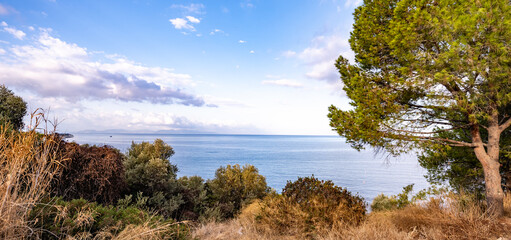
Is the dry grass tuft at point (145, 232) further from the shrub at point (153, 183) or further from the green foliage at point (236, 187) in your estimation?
the green foliage at point (236, 187)

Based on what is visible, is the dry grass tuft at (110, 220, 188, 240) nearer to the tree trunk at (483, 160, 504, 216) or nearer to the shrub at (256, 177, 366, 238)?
the shrub at (256, 177, 366, 238)

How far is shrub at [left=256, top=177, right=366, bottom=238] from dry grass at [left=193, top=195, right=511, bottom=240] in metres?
0.13

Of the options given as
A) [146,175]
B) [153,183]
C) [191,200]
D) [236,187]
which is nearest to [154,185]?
[153,183]

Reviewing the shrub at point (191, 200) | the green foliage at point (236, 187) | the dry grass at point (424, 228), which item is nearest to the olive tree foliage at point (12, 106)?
the shrub at point (191, 200)

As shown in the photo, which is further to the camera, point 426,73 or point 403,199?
point 403,199

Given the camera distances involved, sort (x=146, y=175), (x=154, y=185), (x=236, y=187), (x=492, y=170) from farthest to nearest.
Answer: (x=236, y=187) < (x=154, y=185) < (x=146, y=175) < (x=492, y=170)

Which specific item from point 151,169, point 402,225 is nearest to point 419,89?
point 402,225

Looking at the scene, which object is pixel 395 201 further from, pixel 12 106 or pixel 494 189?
pixel 12 106

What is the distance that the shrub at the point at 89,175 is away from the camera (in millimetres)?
6852

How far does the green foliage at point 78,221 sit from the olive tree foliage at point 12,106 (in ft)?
26.4

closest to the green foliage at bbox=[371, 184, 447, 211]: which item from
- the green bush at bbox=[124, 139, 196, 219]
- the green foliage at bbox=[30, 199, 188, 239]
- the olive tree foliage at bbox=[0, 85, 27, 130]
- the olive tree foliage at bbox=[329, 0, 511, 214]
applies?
the olive tree foliage at bbox=[329, 0, 511, 214]

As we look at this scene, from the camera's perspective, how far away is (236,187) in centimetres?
1206

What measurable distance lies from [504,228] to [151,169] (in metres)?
9.30

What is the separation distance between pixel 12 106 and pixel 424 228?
517 inches
